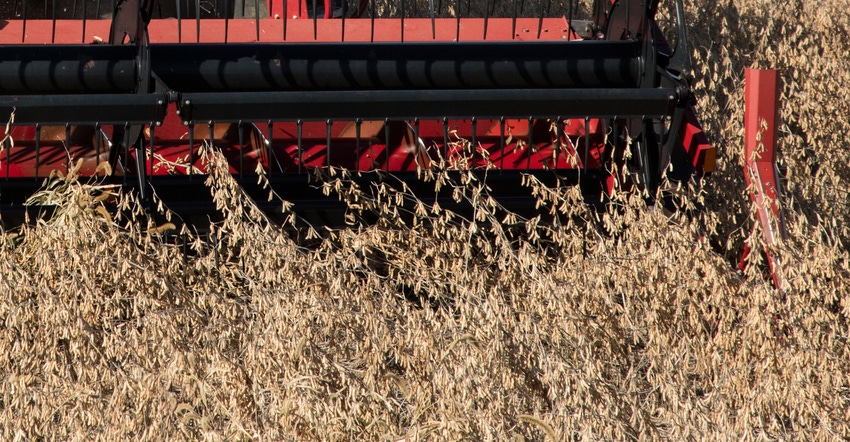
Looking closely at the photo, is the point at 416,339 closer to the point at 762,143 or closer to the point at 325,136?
the point at 762,143

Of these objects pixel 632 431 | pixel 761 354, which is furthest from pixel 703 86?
pixel 632 431

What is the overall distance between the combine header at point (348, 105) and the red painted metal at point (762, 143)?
0.16 metres

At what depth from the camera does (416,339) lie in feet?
8.57

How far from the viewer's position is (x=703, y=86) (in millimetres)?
4801

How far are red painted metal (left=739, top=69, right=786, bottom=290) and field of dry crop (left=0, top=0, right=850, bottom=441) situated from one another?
103 mm

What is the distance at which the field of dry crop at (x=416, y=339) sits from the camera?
2344 mm

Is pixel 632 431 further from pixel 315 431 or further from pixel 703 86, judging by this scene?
pixel 703 86

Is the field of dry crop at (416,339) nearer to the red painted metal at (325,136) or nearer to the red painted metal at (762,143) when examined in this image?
the red painted metal at (762,143)

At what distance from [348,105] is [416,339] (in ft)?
3.28

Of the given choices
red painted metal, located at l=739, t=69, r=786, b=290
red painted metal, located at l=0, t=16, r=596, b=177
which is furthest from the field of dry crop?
red painted metal, located at l=0, t=16, r=596, b=177

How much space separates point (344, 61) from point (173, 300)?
1.15m

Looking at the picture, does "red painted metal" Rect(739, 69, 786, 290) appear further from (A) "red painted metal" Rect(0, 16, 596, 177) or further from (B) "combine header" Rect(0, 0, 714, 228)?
(A) "red painted metal" Rect(0, 16, 596, 177)

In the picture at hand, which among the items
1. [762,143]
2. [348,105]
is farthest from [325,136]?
[762,143]

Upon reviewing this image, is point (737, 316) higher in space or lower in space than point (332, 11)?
lower
